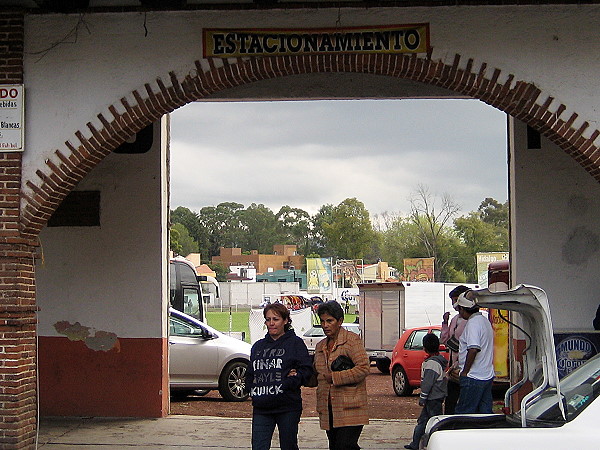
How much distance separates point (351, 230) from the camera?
90.2m

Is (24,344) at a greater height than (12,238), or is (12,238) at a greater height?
(12,238)

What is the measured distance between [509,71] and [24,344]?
5.72 metres

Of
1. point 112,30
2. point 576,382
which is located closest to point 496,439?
point 576,382

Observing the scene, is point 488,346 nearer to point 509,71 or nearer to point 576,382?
point 509,71

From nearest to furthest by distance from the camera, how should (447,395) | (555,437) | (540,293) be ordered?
1. (555,437)
2. (540,293)
3. (447,395)

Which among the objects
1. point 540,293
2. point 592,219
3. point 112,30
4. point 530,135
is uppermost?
point 112,30

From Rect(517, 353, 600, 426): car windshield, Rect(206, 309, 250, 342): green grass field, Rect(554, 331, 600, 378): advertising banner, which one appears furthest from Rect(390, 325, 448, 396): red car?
Rect(206, 309, 250, 342): green grass field

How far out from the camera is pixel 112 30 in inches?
375

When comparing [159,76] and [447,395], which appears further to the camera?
[447,395]

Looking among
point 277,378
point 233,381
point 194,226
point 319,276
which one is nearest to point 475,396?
point 277,378

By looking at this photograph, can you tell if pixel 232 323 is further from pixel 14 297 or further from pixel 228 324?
pixel 14 297

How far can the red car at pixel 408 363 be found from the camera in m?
18.3

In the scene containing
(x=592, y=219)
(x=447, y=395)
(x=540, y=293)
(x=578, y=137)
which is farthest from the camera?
(x=592, y=219)

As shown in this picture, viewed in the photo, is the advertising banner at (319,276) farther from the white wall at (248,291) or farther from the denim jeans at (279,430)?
the denim jeans at (279,430)
